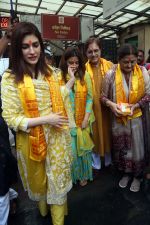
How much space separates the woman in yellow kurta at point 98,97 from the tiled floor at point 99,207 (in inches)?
18.9

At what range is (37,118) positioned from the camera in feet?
5.59

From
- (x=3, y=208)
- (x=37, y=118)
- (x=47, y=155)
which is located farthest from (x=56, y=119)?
(x=3, y=208)

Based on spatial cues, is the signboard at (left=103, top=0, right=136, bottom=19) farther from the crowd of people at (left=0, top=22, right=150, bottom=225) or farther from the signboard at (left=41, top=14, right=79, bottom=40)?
the signboard at (left=41, top=14, right=79, bottom=40)

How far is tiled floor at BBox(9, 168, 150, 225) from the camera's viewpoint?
2.24 meters

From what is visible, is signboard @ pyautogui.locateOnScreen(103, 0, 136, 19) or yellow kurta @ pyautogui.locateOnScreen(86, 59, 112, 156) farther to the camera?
signboard @ pyautogui.locateOnScreen(103, 0, 136, 19)

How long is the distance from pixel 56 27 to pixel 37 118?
5134mm

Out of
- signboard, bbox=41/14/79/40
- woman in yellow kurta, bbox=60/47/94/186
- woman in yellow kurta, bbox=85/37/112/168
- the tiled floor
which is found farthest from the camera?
signboard, bbox=41/14/79/40

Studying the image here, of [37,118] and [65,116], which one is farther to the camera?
[65,116]

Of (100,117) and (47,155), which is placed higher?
(100,117)

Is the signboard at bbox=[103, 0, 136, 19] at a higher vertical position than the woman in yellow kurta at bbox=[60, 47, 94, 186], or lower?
higher

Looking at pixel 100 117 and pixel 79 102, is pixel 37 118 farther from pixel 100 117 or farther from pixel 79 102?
pixel 100 117

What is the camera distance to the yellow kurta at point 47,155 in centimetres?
175

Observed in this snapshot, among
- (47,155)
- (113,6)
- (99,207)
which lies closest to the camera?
(47,155)

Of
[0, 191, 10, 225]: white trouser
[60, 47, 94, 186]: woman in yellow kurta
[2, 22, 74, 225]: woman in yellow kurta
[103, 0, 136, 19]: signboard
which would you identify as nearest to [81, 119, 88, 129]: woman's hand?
[60, 47, 94, 186]: woman in yellow kurta
